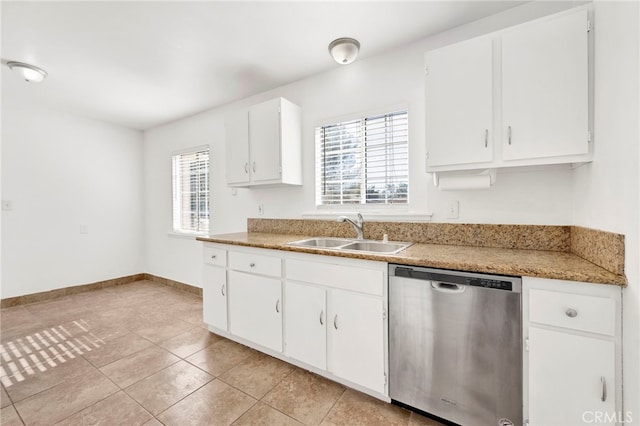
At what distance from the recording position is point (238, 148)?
2.86 metres

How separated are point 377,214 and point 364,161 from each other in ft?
1.74

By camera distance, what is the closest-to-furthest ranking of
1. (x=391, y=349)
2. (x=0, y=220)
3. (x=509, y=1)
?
(x=391, y=349), (x=509, y=1), (x=0, y=220)

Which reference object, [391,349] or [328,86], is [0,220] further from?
[391,349]

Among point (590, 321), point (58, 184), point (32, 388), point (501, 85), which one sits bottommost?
point (32, 388)

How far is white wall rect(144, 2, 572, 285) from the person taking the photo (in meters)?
1.78

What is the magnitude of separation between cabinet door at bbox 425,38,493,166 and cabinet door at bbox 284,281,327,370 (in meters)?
1.25

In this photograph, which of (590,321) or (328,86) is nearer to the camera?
(590,321)

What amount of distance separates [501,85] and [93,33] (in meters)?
2.91

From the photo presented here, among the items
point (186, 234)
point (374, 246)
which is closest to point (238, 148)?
point (374, 246)

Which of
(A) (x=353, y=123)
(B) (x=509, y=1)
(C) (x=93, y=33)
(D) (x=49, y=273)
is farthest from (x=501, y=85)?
(D) (x=49, y=273)

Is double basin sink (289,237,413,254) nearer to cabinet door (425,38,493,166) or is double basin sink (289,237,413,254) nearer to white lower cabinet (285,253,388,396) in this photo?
white lower cabinet (285,253,388,396)

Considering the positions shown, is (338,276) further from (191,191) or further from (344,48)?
(191,191)

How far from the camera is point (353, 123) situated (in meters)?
2.56

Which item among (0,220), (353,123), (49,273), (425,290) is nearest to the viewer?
(425,290)
